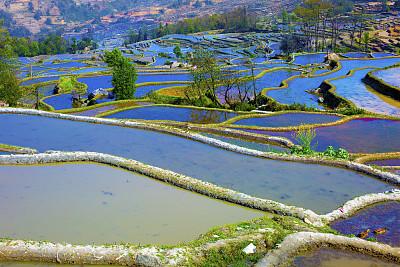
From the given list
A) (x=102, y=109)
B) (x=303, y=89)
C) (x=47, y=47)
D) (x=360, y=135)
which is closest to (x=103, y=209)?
(x=360, y=135)

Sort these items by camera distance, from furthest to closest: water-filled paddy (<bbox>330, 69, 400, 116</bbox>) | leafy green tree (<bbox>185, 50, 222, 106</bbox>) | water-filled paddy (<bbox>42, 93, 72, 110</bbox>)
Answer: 1. water-filled paddy (<bbox>42, 93, 72, 110</bbox>)
2. leafy green tree (<bbox>185, 50, 222, 106</bbox>)
3. water-filled paddy (<bbox>330, 69, 400, 116</bbox>)

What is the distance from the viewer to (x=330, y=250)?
25.3 ft

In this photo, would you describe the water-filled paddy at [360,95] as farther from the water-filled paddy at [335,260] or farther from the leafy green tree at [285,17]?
the leafy green tree at [285,17]

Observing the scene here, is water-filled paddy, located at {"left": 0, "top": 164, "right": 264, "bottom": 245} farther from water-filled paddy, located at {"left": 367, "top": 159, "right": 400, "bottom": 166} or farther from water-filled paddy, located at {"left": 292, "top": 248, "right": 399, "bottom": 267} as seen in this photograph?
water-filled paddy, located at {"left": 367, "top": 159, "right": 400, "bottom": 166}

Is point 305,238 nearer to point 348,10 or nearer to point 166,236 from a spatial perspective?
point 166,236

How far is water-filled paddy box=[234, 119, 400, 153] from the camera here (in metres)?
16.2

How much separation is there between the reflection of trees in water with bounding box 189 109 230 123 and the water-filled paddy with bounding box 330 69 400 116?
33.8 ft

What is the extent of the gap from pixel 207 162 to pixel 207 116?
36.8ft

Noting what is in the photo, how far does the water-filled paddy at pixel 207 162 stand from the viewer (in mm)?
10609

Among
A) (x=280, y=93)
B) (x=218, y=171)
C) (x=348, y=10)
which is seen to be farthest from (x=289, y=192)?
(x=348, y=10)

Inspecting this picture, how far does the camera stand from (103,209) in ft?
30.1

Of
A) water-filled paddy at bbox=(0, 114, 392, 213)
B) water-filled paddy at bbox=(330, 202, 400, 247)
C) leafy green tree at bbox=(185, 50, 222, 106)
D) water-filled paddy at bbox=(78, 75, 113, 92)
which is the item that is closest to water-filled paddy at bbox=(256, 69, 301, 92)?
leafy green tree at bbox=(185, 50, 222, 106)

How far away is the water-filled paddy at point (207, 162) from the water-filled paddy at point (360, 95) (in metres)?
15.5

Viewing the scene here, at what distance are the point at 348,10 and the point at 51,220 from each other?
149 meters
